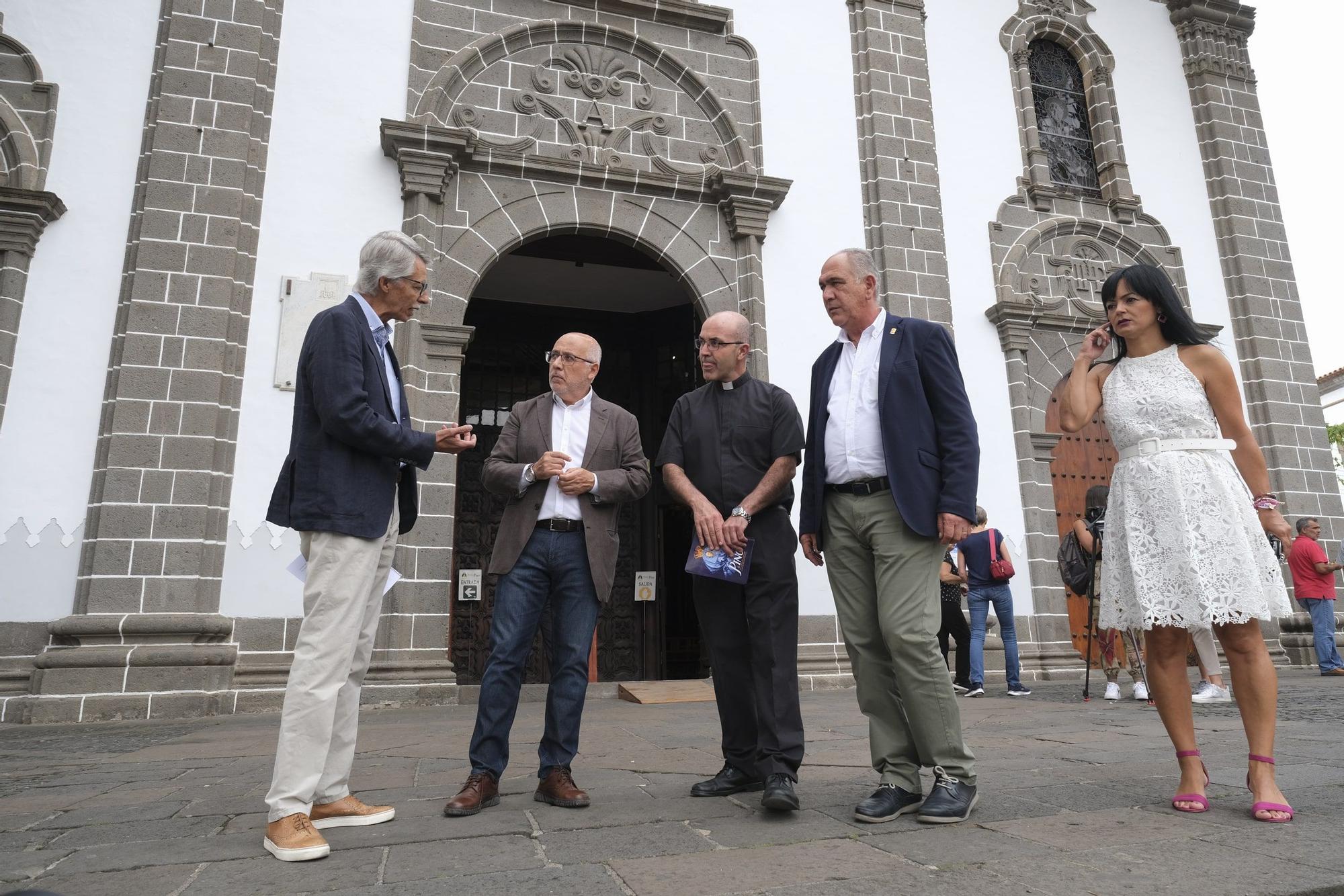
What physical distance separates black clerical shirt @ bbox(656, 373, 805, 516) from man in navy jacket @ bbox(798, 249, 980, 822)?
4.4 inches

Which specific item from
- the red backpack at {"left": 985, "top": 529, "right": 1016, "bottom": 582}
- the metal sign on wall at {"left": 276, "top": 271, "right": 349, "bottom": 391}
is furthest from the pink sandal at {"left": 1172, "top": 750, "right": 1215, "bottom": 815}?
the metal sign on wall at {"left": 276, "top": 271, "right": 349, "bottom": 391}

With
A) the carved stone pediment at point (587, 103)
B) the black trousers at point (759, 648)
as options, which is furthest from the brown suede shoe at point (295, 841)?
the carved stone pediment at point (587, 103)

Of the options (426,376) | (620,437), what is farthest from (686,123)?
(620,437)

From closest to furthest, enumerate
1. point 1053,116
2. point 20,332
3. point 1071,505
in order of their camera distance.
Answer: point 20,332 < point 1071,505 < point 1053,116

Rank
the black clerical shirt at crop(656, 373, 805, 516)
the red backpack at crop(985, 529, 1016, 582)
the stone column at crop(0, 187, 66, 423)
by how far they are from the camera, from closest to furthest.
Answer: the black clerical shirt at crop(656, 373, 805, 516) < the stone column at crop(0, 187, 66, 423) < the red backpack at crop(985, 529, 1016, 582)

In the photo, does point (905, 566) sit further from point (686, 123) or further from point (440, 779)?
point (686, 123)

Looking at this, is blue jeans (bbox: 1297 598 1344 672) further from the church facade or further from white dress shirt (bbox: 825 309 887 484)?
white dress shirt (bbox: 825 309 887 484)

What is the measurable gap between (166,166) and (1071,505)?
898 centimetres

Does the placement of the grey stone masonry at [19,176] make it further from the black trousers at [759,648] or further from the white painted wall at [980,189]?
the white painted wall at [980,189]

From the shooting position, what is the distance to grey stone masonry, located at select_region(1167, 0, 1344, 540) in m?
9.88

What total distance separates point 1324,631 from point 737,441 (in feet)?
27.8

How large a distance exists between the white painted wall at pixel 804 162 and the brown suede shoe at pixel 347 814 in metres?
5.66

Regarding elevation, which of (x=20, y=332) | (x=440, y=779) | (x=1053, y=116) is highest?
(x=1053, y=116)

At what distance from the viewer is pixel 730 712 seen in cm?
317
